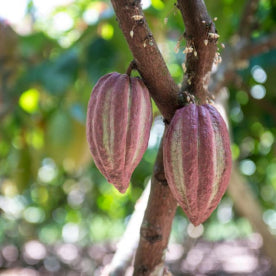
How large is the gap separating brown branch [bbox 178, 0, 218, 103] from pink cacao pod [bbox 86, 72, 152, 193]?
0.35 feet

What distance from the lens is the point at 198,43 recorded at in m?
0.59

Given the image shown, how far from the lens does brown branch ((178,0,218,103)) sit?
0.57 meters

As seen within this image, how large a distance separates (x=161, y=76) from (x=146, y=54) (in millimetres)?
40

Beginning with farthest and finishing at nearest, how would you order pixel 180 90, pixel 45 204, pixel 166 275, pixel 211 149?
pixel 45 204, pixel 166 275, pixel 180 90, pixel 211 149

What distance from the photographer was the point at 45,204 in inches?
210

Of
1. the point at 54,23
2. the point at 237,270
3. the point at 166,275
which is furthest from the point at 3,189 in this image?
the point at 166,275

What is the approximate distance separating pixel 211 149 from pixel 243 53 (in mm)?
1216

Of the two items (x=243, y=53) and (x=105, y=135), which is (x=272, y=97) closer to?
(x=243, y=53)

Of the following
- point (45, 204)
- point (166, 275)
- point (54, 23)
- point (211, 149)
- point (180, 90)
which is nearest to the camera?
point (211, 149)

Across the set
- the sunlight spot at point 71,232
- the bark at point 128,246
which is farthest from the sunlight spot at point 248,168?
the sunlight spot at point 71,232

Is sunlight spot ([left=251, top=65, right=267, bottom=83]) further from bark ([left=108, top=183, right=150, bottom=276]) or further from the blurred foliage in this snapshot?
bark ([left=108, top=183, right=150, bottom=276])

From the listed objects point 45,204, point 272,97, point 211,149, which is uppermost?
point 211,149

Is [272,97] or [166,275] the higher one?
[166,275]

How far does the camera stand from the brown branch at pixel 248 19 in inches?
66.1
